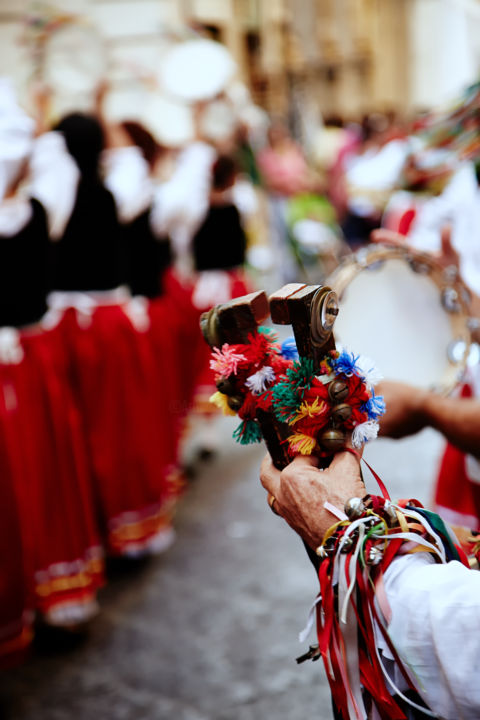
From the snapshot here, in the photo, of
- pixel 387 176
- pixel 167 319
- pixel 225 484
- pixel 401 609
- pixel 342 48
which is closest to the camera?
pixel 401 609

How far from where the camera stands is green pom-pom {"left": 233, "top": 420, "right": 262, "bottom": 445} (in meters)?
0.96

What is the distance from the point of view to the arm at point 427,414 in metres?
1.42

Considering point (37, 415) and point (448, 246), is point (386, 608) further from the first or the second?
point (37, 415)

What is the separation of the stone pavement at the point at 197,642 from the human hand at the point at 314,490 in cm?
138

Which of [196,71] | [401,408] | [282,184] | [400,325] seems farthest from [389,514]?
[282,184]

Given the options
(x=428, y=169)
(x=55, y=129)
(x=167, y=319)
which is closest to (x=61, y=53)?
(x=55, y=129)

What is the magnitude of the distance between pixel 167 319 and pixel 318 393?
2730 mm

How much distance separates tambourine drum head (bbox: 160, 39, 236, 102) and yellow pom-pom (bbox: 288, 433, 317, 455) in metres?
3.71

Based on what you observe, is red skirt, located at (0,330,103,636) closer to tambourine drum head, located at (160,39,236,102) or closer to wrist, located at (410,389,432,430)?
wrist, located at (410,389,432,430)

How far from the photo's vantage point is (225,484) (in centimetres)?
395

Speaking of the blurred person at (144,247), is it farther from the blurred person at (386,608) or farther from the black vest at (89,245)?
the blurred person at (386,608)

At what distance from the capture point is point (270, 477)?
0.96m

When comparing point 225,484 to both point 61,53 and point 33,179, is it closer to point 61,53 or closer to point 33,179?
point 33,179

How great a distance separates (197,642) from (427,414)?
1402 mm
